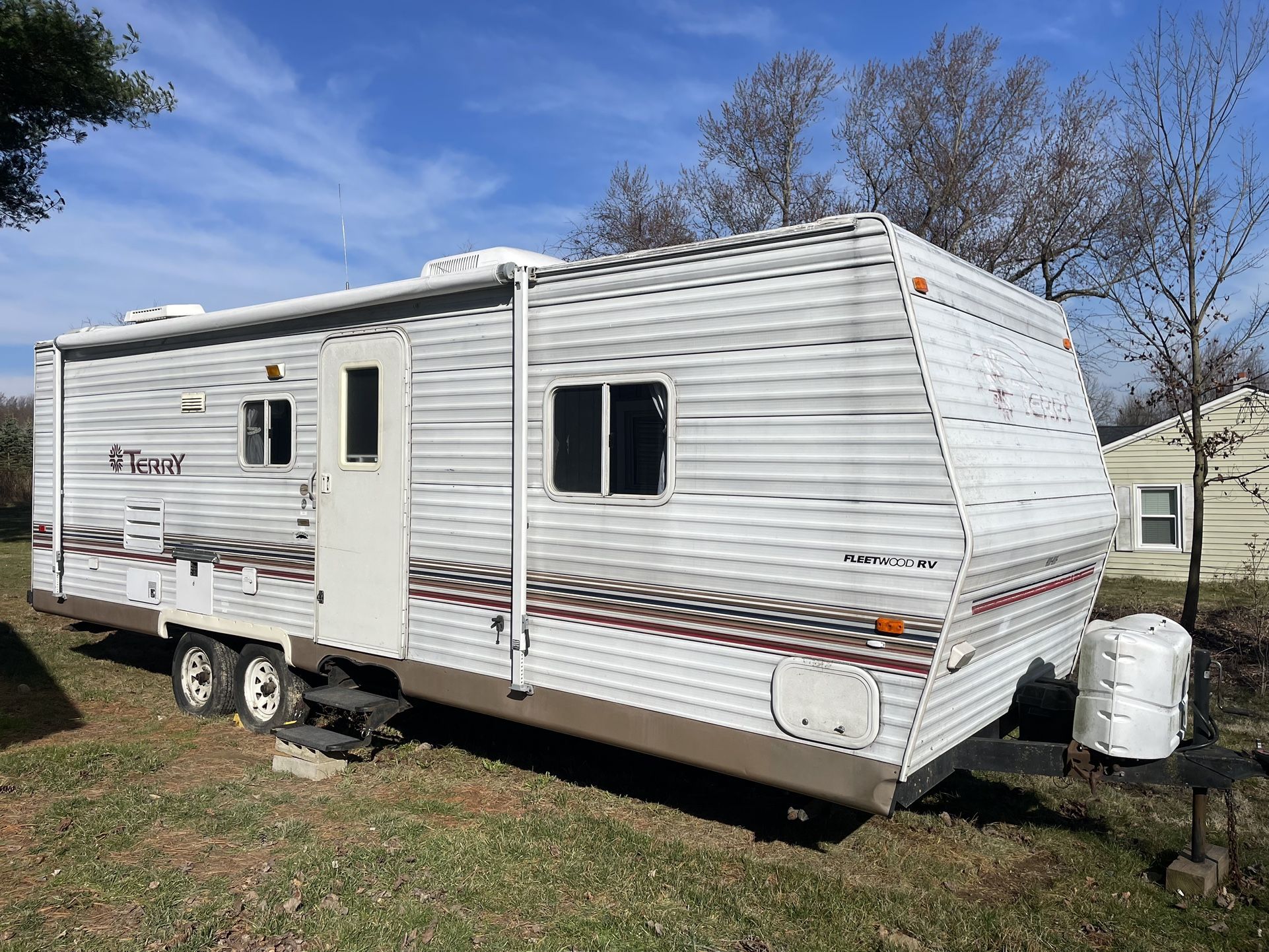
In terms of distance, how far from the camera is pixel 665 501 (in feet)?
16.0

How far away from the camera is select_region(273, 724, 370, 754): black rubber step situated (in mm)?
6070

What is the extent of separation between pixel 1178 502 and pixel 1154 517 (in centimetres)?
60

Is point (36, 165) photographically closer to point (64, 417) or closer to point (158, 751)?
point (64, 417)

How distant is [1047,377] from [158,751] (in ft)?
20.4

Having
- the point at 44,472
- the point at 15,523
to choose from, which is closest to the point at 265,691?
the point at 44,472

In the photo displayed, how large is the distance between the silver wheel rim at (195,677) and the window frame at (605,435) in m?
3.91

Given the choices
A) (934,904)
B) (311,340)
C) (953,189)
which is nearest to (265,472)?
(311,340)

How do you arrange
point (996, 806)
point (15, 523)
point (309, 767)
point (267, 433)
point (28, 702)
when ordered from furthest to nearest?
point (15, 523) < point (28, 702) < point (267, 433) < point (309, 767) < point (996, 806)

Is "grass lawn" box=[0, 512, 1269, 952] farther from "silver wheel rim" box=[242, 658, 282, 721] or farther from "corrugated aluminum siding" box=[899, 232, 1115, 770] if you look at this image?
"corrugated aluminum siding" box=[899, 232, 1115, 770]

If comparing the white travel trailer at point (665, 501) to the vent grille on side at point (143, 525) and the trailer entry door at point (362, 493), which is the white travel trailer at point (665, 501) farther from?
the vent grille on side at point (143, 525)

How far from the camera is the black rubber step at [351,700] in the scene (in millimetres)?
6051

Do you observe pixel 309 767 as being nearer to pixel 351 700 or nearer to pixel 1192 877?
pixel 351 700

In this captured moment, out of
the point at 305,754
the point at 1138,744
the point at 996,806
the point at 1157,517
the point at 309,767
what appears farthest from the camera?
the point at 1157,517

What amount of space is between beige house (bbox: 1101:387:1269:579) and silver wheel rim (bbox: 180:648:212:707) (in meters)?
15.5
